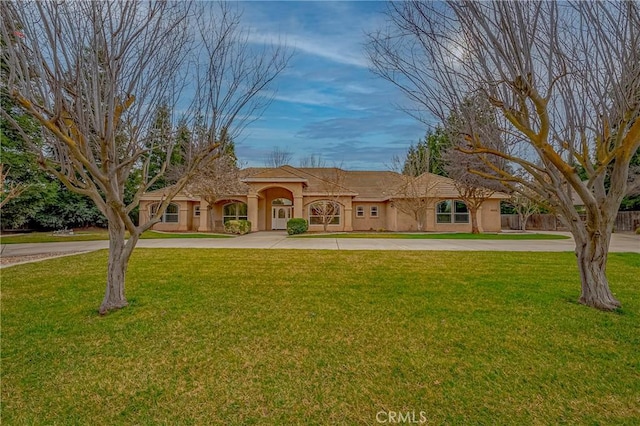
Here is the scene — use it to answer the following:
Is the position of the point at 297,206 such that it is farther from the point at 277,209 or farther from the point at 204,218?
the point at 204,218

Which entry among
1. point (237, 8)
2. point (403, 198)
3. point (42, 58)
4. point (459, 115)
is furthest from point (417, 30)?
point (403, 198)

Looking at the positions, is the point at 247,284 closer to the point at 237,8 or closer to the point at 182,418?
the point at 182,418

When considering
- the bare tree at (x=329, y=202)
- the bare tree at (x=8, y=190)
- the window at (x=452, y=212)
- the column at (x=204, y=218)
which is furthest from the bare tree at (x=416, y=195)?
the bare tree at (x=8, y=190)

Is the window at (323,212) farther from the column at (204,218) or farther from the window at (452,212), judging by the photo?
the column at (204,218)

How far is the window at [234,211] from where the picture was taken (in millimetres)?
27719

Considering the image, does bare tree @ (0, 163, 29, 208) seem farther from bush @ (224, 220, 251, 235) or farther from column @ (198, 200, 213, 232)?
column @ (198, 200, 213, 232)

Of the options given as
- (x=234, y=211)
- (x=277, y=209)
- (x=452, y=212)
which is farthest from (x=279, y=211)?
(x=452, y=212)

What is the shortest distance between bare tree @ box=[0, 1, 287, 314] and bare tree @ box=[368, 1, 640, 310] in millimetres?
2248

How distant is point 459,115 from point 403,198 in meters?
19.7

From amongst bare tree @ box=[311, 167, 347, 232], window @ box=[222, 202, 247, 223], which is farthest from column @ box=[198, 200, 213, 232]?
bare tree @ box=[311, 167, 347, 232]

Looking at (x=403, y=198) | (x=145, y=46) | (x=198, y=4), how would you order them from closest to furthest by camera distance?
1. (x=145, y=46)
2. (x=198, y=4)
3. (x=403, y=198)

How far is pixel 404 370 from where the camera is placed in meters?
3.71

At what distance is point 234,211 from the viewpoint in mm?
27828

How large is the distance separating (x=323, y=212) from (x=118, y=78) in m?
21.7
